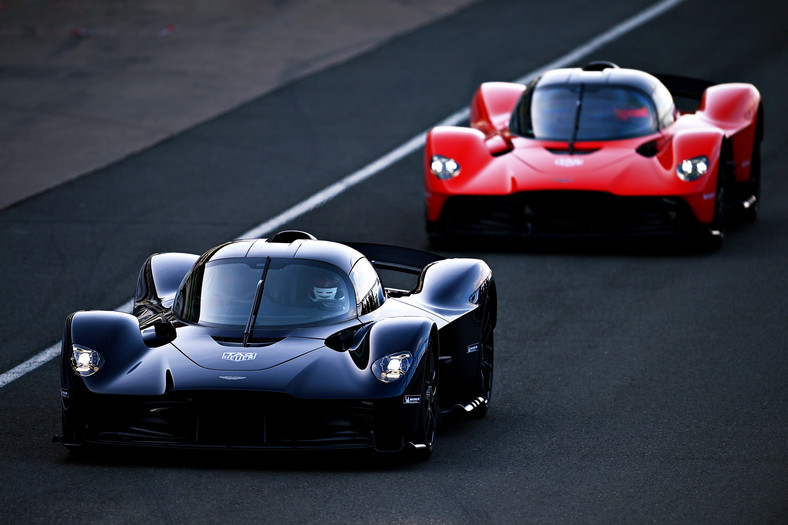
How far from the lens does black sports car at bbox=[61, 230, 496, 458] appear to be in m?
7.94

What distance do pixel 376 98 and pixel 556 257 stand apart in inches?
309

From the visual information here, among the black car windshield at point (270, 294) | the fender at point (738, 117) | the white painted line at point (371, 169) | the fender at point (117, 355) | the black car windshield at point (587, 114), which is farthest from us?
the fender at point (738, 117)

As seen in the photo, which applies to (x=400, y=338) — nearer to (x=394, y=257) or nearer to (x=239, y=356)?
(x=239, y=356)

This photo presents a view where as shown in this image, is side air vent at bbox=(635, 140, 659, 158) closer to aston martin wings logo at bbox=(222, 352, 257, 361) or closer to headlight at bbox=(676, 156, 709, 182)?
headlight at bbox=(676, 156, 709, 182)

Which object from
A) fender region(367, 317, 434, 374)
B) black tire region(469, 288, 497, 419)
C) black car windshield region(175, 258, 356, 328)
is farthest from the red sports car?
fender region(367, 317, 434, 374)

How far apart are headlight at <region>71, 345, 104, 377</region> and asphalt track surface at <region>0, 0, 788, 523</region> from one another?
0.48m

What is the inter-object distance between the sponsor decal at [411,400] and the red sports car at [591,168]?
641 cm

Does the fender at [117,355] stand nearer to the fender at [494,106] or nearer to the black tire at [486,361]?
the black tire at [486,361]

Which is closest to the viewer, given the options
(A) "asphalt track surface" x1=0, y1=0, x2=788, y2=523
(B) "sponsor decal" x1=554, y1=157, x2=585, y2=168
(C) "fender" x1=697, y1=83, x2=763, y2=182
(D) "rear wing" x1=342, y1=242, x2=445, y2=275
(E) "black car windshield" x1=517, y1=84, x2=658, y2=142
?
(A) "asphalt track surface" x1=0, y1=0, x2=788, y2=523

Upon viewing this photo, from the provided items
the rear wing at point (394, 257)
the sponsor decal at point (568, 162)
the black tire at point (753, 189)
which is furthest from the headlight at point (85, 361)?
the black tire at point (753, 189)

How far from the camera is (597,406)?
980cm

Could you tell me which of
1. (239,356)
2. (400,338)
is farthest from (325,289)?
(239,356)

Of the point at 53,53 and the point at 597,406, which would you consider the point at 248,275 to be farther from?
the point at 53,53

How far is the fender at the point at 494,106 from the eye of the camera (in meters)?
16.2
